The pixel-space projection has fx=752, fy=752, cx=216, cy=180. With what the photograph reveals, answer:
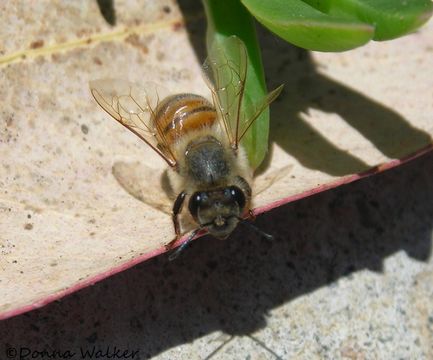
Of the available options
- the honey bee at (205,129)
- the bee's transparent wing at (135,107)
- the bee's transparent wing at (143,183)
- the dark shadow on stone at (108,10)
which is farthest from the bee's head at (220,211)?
the dark shadow on stone at (108,10)

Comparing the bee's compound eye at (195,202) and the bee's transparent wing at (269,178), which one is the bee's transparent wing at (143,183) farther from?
the bee's transparent wing at (269,178)

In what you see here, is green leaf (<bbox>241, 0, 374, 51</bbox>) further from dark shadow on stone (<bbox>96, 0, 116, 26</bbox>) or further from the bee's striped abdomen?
dark shadow on stone (<bbox>96, 0, 116, 26</bbox>)

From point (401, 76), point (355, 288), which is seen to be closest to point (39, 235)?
point (355, 288)

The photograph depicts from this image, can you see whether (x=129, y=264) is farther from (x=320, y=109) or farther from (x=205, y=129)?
(x=320, y=109)

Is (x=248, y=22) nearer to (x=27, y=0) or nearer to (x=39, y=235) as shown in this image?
(x=27, y=0)

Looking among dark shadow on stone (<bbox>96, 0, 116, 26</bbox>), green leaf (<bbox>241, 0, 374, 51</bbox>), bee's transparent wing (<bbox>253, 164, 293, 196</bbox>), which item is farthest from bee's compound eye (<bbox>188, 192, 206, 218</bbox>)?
dark shadow on stone (<bbox>96, 0, 116, 26</bbox>)

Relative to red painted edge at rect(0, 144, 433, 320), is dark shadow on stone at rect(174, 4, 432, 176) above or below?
above
